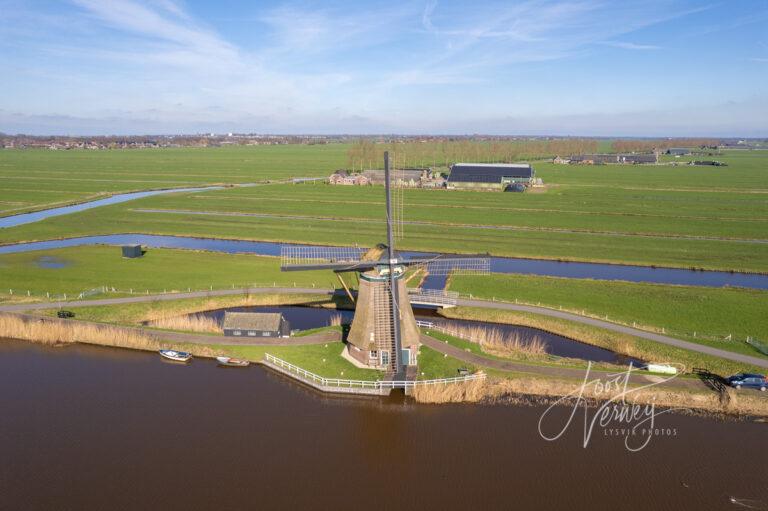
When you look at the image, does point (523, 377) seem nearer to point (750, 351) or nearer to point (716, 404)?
point (716, 404)

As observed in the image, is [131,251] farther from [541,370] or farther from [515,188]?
[515,188]

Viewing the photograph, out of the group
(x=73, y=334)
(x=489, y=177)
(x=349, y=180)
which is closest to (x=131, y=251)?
(x=73, y=334)

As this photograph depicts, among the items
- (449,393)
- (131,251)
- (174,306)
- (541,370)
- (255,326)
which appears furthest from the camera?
(131,251)

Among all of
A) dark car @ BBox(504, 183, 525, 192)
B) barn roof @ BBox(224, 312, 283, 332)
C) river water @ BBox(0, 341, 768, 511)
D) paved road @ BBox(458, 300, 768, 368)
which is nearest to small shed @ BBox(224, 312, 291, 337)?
barn roof @ BBox(224, 312, 283, 332)

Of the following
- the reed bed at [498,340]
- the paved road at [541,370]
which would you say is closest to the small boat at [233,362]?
the paved road at [541,370]

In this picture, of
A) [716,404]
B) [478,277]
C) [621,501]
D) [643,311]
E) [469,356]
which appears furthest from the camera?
[478,277]

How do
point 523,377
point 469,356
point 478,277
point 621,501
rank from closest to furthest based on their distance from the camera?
point 621,501, point 523,377, point 469,356, point 478,277

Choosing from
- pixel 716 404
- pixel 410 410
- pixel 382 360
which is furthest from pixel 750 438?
pixel 382 360
